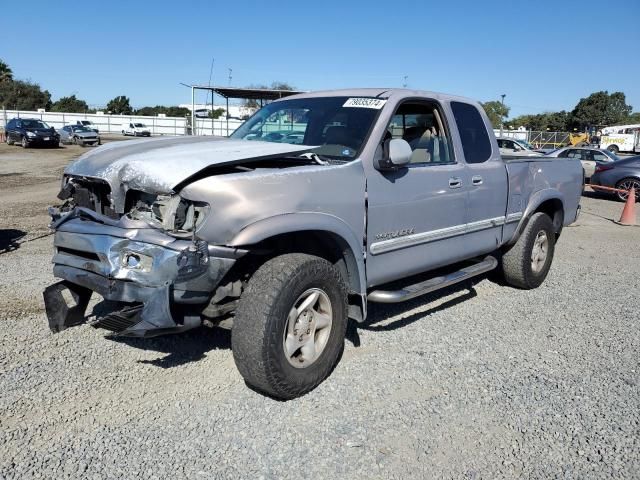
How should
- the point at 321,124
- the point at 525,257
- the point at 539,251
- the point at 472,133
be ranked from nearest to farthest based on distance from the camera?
1. the point at 321,124
2. the point at 472,133
3. the point at 525,257
4. the point at 539,251

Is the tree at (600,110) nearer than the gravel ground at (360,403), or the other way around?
the gravel ground at (360,403)

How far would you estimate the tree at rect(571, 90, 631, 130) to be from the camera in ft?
288

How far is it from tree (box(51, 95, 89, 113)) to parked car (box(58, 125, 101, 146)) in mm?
52868

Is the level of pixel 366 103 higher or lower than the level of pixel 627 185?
higher

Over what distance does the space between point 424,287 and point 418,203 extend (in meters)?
0.67

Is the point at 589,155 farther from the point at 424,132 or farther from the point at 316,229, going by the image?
the point at 316,229

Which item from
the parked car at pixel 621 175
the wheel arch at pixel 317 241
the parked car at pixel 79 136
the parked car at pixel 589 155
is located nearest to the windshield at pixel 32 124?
the parked car at pixel 79 136

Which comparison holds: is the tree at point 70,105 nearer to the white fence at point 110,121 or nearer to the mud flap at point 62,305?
the white fence at point 110,121

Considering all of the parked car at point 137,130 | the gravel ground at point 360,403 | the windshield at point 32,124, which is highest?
the parked car at point 137,130

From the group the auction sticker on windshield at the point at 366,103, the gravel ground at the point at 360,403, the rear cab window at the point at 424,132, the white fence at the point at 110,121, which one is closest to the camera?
the gravel ground at the point at 360,403

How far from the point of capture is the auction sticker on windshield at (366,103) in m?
4.42

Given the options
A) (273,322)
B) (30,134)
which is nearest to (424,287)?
(273,322)

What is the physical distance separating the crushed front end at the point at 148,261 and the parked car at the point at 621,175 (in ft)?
49.1

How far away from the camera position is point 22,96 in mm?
76000
